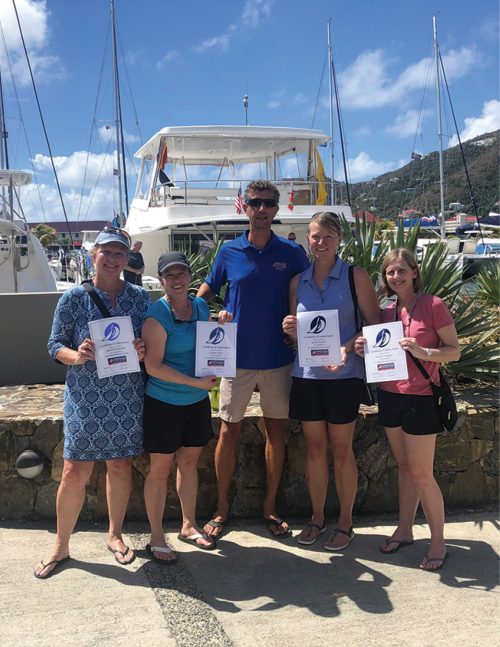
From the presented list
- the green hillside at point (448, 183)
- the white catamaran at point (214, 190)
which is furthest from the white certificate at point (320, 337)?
the green hillside at point (448, 183)

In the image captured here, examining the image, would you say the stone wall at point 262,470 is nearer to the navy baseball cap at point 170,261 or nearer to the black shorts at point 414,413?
the black shorts at point 414,413

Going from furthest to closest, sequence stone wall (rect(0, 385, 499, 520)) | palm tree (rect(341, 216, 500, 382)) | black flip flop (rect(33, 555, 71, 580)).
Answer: palm tree (rect(341, 216, 500, 382)), stone wall (rect(0, 385, 499, 520)), black flip flop (rect(33, 555, 71, 580))

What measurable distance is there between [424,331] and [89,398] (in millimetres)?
1949

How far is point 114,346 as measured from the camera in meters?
3.26

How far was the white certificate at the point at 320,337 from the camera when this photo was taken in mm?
3535

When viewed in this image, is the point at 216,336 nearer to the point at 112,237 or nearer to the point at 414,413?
the point at 112,237

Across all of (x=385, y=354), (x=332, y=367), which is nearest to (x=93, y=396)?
(x=332, y=367)

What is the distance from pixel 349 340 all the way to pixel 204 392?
94 centimetres

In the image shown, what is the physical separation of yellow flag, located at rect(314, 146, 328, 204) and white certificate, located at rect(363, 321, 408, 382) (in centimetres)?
1204

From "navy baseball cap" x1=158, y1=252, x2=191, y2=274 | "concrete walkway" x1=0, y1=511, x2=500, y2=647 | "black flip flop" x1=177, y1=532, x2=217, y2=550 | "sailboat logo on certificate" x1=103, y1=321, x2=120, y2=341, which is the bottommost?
"concrete walkway" x1=0, y1=511, x2=500, y2=647

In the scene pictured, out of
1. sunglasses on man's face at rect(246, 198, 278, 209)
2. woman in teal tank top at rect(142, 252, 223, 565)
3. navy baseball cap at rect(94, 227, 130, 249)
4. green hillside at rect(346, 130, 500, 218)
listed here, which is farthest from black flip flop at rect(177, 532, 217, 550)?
green hillside at rect(346, 130, 500, 218)

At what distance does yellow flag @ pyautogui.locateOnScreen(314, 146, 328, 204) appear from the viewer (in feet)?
49.3

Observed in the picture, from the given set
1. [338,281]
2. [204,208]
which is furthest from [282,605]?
[204,208]

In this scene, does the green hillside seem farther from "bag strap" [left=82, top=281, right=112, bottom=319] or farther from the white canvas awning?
"bag strap" [left=82, top=281, right=112, bottom=319]
